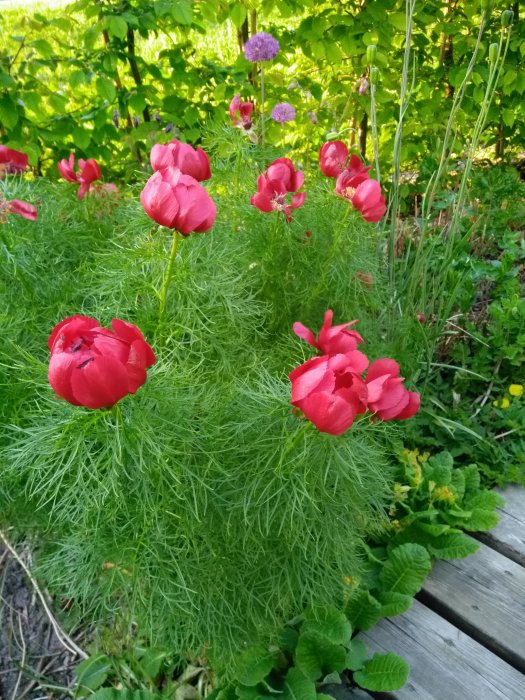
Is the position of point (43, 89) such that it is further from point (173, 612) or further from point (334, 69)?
point (173, 612)

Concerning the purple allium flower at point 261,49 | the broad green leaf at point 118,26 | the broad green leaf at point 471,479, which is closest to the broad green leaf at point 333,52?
the purple allium flower at point 261,49

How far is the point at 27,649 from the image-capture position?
1.19 m

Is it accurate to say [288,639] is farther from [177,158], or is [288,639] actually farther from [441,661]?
[177,158]

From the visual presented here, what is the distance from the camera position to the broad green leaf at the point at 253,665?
96 cm

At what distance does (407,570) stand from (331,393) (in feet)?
2.18

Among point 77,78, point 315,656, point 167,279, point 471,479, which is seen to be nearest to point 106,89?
point 77,78

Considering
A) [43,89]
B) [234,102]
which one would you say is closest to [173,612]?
[234,102]

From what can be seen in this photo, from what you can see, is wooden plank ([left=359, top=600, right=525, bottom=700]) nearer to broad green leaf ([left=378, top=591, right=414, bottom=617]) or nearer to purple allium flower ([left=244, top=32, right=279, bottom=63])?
broad green leaf ([left=378, top=591, right=414, bottom=617])

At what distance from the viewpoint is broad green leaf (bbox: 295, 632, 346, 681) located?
0.96m

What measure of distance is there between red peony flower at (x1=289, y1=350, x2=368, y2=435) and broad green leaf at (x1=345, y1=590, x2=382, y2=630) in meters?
0.59

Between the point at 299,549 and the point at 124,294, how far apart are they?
19.1 inches

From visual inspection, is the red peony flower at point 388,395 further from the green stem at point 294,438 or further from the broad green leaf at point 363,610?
the broad green leaf at point 363,610

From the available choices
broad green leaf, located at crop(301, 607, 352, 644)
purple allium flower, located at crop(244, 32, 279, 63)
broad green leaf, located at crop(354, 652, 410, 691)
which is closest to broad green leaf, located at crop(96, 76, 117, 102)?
purple allium flower, located at crop(244, 32, 279, 63)

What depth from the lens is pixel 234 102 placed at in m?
1.19
